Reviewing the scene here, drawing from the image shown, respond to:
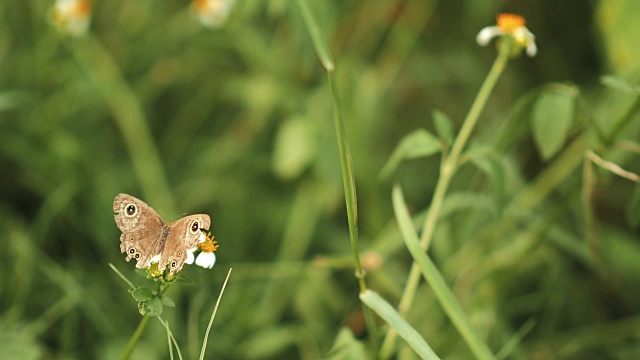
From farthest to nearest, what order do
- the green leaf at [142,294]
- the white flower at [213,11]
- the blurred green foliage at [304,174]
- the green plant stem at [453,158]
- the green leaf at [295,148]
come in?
1. the white flower at [213,11]
2. the green leaf at [295,148]
3. the blurred green foliage at [304,174]
4. the green plant stem at [453,158]
5. the green leaf at [142,294]

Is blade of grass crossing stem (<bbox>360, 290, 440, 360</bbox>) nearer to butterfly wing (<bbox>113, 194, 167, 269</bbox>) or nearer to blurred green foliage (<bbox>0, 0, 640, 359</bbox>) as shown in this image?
blurred green foliage (<bbox>0, 0, 640, 359</bbox>)

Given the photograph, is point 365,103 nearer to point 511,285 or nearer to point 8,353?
point 511,285

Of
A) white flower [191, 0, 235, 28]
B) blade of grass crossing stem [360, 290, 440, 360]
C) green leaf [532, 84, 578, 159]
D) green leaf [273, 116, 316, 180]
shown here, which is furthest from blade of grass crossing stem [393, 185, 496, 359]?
white flower [191, 0, 235, 28]

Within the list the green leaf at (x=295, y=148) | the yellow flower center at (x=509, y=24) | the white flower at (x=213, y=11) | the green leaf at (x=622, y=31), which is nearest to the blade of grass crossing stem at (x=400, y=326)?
the yellow flower center at (x=509, y=24)

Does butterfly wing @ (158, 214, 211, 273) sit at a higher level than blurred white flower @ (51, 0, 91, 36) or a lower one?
lower

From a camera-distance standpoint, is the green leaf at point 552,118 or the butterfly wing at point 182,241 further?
the green leaf at point 552,118

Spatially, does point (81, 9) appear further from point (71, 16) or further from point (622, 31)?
point (622, 31)

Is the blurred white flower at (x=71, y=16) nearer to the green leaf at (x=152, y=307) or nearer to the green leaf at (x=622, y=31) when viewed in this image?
the green leaf at (x=152, y=307)
